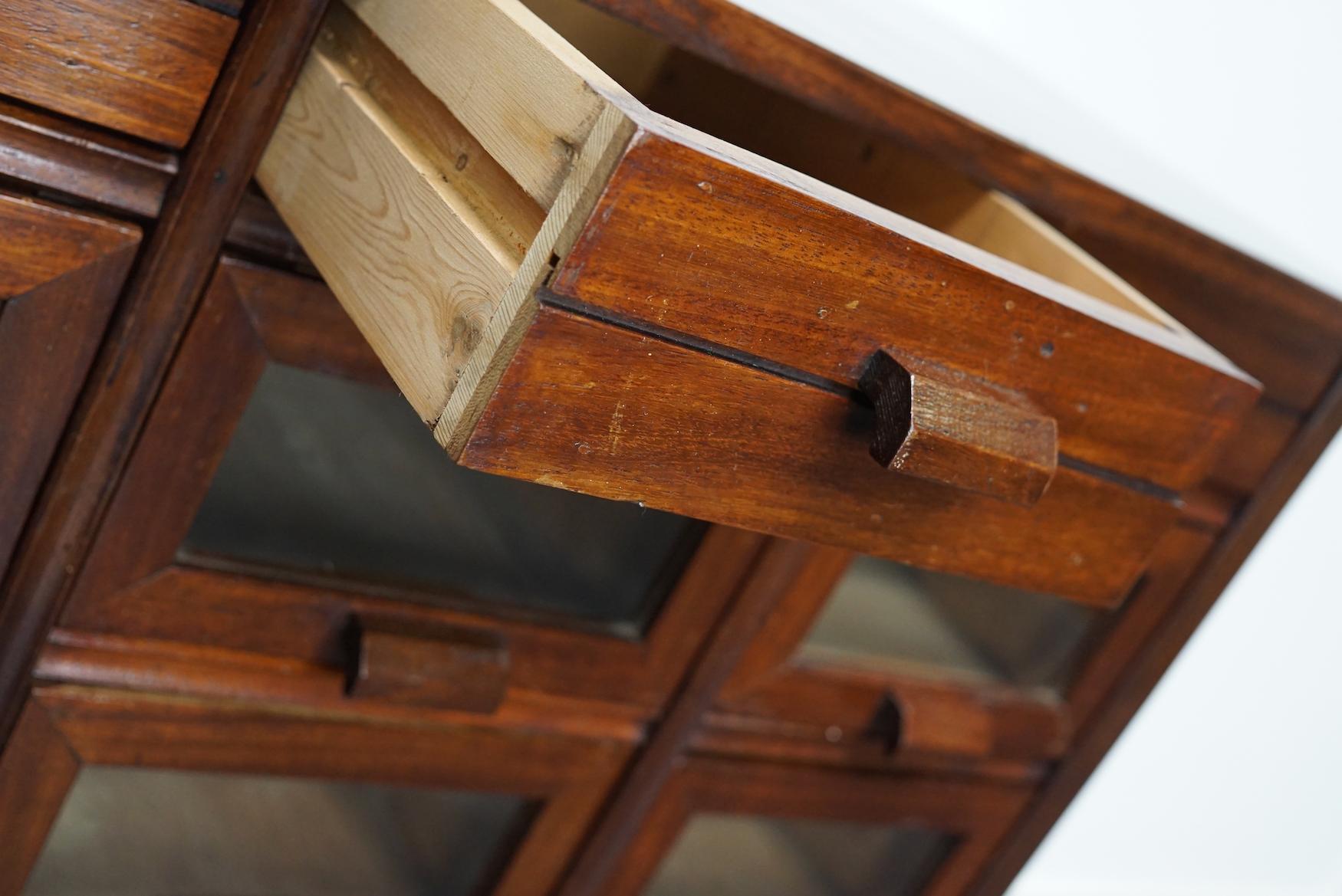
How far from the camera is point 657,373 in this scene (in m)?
0.42

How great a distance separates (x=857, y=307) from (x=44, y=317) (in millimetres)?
369

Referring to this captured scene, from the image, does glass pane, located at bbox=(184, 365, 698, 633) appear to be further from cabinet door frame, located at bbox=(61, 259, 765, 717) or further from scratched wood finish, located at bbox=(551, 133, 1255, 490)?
scratched wood finish, located at bbox=(551, 133, 1255, 490)

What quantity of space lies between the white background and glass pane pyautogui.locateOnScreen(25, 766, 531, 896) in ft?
1.82

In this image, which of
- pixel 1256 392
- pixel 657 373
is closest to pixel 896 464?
pixel 657 373

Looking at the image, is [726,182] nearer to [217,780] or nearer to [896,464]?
[896,464]

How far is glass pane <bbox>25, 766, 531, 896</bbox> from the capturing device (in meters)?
0.70

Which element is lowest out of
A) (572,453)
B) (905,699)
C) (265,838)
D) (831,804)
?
(265,838)

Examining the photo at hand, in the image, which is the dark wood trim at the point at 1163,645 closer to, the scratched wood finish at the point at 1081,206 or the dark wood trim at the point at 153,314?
the scratched wood finish at the point at 1081,206

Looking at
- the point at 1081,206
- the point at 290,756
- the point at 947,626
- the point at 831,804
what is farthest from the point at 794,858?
the point at 1081,206

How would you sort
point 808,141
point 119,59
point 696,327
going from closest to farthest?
1. point 696,327
2. point 119,59
3. point 808,141

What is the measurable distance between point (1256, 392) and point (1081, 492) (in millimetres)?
91

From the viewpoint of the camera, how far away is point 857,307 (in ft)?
1.44

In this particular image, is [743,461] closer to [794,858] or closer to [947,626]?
[947,626]

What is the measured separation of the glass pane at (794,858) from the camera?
3.02 feet
